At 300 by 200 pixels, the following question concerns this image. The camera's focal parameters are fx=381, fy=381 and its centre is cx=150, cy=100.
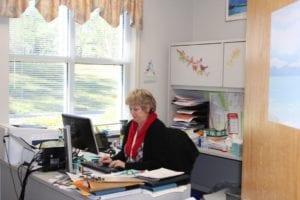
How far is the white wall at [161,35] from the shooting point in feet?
13.6

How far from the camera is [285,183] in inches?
61.6

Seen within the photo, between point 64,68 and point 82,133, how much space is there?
3.52 feet

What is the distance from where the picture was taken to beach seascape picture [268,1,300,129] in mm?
1400

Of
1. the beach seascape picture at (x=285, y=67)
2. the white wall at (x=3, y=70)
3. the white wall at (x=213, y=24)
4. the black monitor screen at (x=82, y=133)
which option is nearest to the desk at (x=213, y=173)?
the white wall at (x=213, y=24)

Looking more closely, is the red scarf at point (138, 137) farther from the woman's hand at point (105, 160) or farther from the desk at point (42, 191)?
the desk at point (42, 191)

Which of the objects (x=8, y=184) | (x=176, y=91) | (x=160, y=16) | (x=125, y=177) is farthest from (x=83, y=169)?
(x=160, y=16)

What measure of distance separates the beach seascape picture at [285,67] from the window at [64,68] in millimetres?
2373

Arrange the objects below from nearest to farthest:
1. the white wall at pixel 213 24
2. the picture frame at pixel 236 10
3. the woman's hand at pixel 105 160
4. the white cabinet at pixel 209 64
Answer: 1. the woman's hand at pixel 105 160
2. the white cabinet at pixel 209 64
3. the picture frame at pixel 236 10
4. the white wall at pixel 213 24

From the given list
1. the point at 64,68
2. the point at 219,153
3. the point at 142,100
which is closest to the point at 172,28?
the point at 64,68

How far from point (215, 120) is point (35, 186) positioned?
2.20 metres

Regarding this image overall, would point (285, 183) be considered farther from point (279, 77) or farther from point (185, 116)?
point (185, 116)

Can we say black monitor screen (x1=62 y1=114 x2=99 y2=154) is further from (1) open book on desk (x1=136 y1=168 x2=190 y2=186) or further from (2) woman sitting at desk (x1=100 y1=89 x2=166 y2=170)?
(1) open book on desk (x1=136 y1=168 x2=190 y2=186)

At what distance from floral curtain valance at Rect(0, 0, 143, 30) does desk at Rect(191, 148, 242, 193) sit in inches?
65.1

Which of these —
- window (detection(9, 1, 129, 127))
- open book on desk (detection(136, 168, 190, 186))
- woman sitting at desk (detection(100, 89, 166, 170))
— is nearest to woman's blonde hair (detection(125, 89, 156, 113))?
woman sitting at desk (detection(100, 89, 166, 170))
